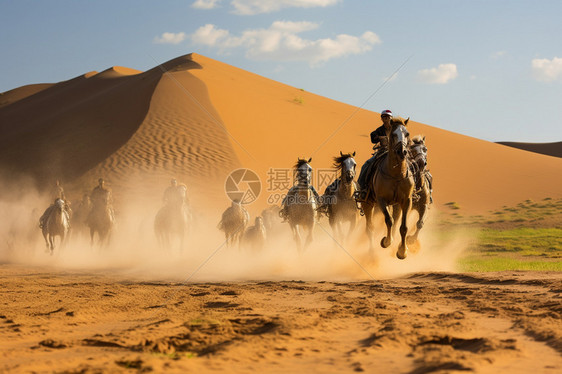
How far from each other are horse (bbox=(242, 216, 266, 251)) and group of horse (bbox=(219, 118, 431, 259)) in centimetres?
434

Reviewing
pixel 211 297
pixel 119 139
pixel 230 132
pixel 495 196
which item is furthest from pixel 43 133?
pixel 211 297

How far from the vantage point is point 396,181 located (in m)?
12.9

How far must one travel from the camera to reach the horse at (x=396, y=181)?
1224 centimetres

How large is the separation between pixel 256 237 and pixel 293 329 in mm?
16739

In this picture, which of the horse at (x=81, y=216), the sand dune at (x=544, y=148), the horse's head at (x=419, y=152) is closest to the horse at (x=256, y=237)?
the horse at (x=81, y=216)

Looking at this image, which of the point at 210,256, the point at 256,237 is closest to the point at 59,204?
the point at 210,256

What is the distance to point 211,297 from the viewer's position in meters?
11.7

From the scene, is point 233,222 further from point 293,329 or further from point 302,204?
point 293,329

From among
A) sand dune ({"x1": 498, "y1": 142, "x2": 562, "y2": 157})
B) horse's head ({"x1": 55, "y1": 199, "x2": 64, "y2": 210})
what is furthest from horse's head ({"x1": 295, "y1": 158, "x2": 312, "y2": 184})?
sand dune ({"x1": 498, "y1": 142, "x2": 562, "y2": 157})

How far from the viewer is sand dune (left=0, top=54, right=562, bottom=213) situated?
1921 inches

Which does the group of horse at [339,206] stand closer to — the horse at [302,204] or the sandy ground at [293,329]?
the horse at [302,204]

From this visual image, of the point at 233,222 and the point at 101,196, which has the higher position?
the point at 101,196

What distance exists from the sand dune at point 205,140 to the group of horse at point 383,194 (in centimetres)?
2510

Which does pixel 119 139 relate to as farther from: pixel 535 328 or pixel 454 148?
pixel 535 328
